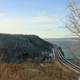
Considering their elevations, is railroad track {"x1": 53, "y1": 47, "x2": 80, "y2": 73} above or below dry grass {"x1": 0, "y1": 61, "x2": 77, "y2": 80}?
above

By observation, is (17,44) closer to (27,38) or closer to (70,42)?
(27,38)

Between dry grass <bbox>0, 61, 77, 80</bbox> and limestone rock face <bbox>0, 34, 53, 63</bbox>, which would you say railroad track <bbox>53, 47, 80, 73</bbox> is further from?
dry grass <bbox>0, 61, 77, 80</bbox>

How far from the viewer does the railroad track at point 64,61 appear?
9383 millimetres

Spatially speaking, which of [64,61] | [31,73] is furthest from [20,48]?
[64,61]

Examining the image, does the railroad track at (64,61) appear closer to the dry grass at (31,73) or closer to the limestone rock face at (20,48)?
the limestone rock face at (20,48)

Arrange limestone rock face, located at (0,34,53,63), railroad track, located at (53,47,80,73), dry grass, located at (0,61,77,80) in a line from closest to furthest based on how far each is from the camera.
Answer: dry grass, located at (0,61,77,80)
limestone rock face, located at (0,34,53,63)
railroad track, located at (53,47,80,73)

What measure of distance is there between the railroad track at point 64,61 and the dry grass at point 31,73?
36 cm

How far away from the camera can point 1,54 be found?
360 inches

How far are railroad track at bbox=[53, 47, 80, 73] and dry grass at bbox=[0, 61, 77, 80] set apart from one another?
1.19 ft

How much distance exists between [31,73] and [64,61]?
1.54 m

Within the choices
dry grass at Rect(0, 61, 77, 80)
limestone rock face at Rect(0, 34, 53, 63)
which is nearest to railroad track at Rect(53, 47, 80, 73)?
limestone rock face at Rect(0, 34, 53, 63)

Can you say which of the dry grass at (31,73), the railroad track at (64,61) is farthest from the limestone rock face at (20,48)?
the dry grass at (31,73)

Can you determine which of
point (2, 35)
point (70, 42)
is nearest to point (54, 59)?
point (2, 35)

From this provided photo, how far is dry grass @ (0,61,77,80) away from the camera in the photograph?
866 cm
